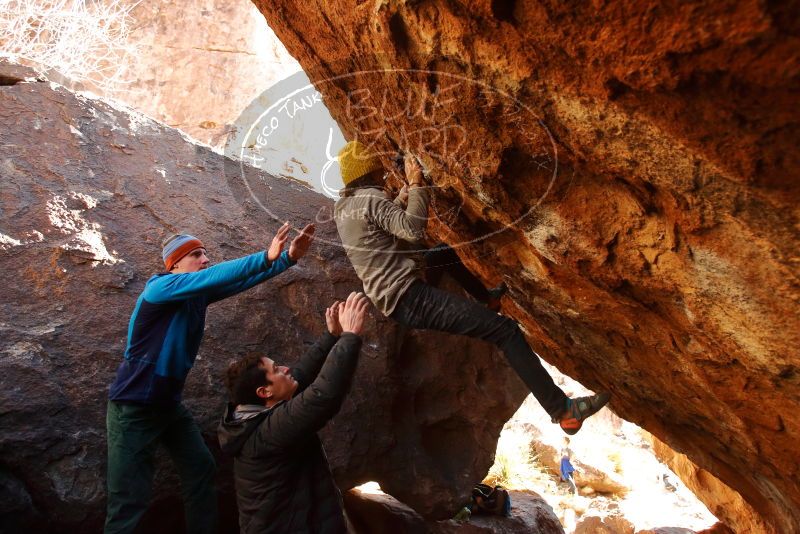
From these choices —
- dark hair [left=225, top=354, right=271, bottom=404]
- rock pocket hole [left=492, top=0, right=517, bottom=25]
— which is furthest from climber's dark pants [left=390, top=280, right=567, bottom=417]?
rock pocket hole [left=492, top=0, right=517, bottom=25]

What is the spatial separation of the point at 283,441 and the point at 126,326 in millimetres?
1755

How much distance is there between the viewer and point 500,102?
2482mm

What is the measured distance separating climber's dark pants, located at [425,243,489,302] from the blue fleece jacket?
172cm

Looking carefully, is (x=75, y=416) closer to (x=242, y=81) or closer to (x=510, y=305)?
(x=510, y=305)

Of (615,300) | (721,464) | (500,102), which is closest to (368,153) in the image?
(500,102)

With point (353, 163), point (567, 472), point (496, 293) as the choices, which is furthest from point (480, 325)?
point (567, 472)

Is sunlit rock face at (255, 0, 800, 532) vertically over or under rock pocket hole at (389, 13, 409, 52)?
under

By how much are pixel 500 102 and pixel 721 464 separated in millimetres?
3679

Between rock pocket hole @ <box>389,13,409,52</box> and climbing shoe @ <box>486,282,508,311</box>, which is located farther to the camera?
climbing shoe @ <box>486,282,508,311</box>

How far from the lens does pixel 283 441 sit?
257cm

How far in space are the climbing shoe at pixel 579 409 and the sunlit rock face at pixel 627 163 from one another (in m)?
0.45

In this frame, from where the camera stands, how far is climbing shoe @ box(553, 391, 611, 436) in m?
3.27

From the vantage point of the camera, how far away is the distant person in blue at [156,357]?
110 inches

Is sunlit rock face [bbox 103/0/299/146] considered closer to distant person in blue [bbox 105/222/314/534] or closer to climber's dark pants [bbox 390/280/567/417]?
climber's dark pants [bbox 390/280/567/417]
